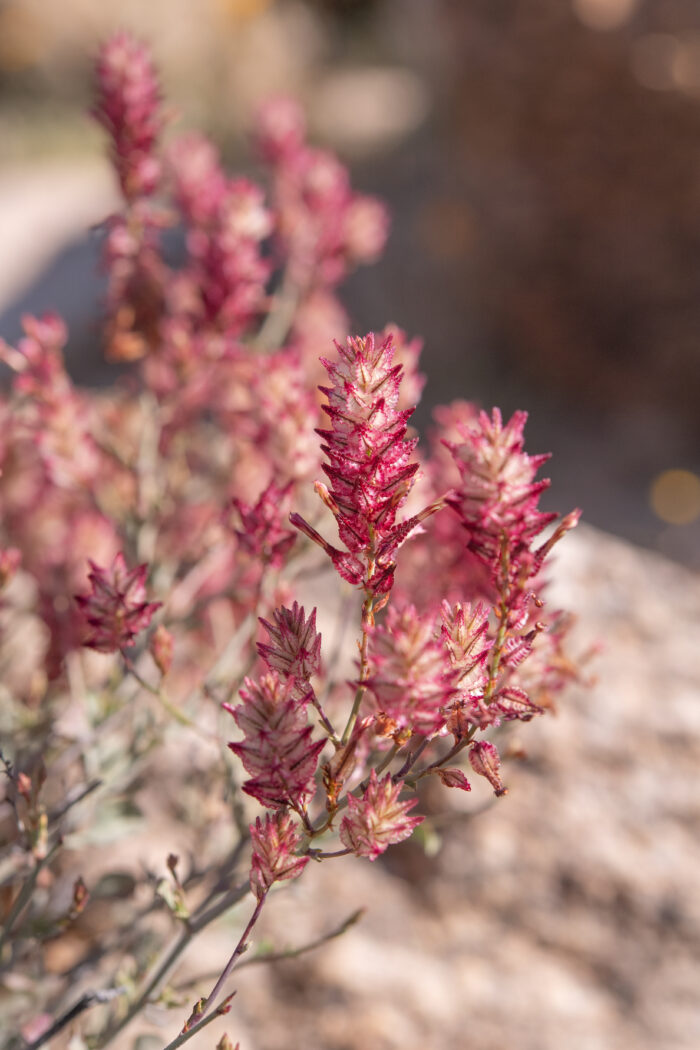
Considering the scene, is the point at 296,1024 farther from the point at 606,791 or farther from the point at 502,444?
the point at 502,444

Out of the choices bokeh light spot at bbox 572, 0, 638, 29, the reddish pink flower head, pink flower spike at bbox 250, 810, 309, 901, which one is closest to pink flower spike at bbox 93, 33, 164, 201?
the reddish pink flower head

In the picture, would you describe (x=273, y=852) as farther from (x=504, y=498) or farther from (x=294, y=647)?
(x=504, y=498)

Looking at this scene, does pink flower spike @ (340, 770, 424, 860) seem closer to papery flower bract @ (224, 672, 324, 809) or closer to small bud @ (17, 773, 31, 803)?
papery flower bract @ (224, 672, 324, 809)

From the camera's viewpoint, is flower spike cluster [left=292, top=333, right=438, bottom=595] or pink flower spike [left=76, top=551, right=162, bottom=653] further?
pink flower spike [left=76, top=551, right=162, bottom=653]

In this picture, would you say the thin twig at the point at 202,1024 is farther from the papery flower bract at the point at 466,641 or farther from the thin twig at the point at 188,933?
the papery flower bract at the point at 466,641

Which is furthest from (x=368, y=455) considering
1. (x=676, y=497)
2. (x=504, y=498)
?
(x=676, y=497)

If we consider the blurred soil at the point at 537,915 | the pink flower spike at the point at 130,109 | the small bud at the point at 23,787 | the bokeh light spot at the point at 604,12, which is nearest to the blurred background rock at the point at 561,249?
the bokeh light spot at the point at 604,12

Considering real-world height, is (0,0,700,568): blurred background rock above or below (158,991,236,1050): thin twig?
above
